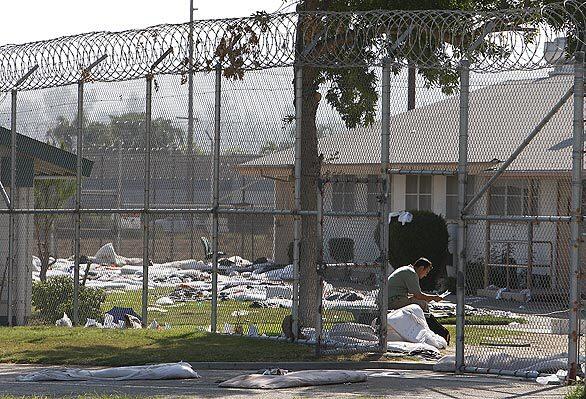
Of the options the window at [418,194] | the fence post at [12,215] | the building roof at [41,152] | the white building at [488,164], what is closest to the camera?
the white building at [488,164]

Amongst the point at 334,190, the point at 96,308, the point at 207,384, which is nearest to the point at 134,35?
the point at 334,190

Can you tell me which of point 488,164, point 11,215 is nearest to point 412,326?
point 11,215

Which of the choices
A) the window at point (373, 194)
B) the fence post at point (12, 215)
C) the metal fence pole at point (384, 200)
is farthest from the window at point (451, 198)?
the metal fence pole at point (384, 200)

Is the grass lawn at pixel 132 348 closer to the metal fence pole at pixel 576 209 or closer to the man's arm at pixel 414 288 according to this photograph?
the man's arm at pixel 414 288

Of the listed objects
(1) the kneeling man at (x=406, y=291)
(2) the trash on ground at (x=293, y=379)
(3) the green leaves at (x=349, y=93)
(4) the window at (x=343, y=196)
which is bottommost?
(2) the trash on ground at (x=293, y=379)

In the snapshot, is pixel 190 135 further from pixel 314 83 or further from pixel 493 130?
pixel 493 130

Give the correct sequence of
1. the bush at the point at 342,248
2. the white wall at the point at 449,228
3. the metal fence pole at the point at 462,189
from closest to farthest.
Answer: the metal fence pole at the point at 462,189
the white wall at the point at 449,228
the bush at the point at 342,248

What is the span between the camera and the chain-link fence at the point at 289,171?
13492 millimetres

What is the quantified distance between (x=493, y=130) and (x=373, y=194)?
7.47 meters

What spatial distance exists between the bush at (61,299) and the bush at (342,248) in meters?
4.07

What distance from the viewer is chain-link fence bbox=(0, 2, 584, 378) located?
13492 millimetres

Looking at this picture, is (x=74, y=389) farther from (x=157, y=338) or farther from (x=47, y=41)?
(x=47, y=41)

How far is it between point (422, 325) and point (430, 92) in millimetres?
2799

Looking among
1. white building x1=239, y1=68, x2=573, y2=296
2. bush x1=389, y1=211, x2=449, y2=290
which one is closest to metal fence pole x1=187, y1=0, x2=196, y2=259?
white building x1=239, y1=68, x2=573, y2=296
